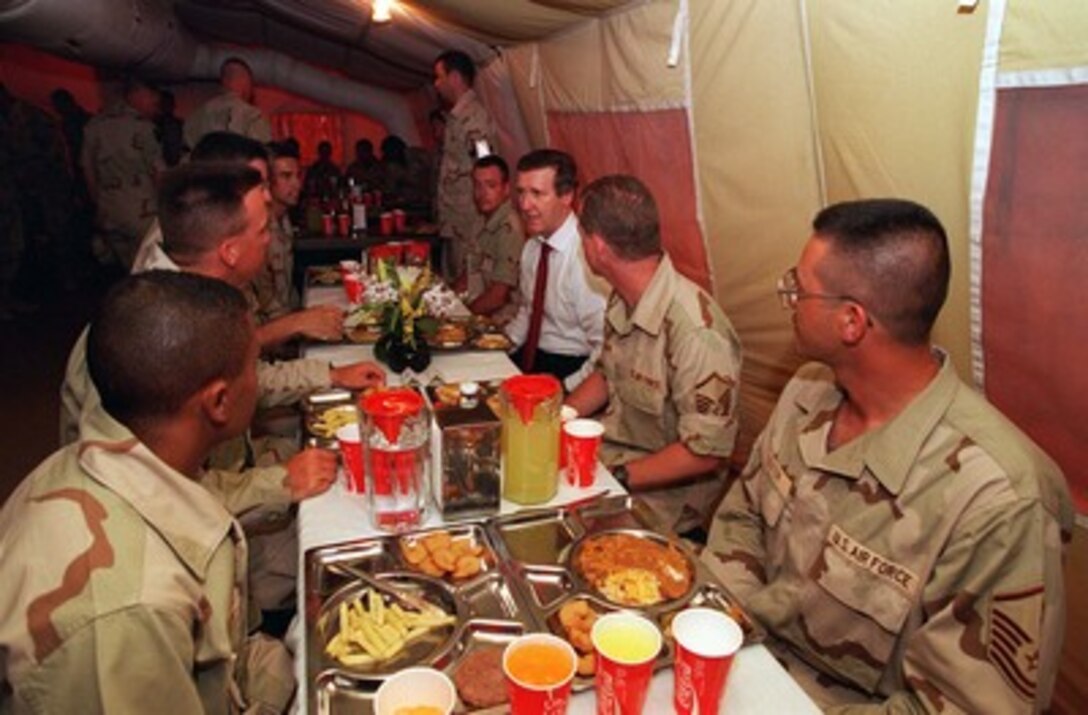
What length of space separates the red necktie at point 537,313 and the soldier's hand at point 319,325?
0.97m

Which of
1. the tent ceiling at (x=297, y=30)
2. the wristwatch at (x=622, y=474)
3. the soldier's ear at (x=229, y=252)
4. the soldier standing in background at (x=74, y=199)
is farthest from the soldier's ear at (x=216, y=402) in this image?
the soldier standing in background at (x=74, y=199)

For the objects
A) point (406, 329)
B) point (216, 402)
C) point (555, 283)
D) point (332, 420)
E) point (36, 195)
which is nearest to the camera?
point (216, 402)

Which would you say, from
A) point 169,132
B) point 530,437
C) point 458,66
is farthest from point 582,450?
point 169,132

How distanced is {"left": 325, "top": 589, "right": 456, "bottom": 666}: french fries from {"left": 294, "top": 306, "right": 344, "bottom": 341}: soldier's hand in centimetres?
166

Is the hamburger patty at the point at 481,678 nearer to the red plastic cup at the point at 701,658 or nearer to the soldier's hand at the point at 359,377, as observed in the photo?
the red plastic cup at the point at 701,658

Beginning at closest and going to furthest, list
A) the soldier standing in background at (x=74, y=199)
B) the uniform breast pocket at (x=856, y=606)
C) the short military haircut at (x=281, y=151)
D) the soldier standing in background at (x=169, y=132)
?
the uniform breast pocket at (x=856, y=606), the short military haircut at (x=281, y=151), the soldier standing in background at (x=74, y=199), the soldier standing in background at (x=169, y=132)

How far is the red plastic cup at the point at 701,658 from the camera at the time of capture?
1.05 meters

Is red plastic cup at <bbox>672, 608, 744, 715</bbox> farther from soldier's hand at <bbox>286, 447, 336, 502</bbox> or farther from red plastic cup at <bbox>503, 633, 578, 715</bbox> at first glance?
→ soldier's hand at <bbox>286, 447, 336, 502</bbox>

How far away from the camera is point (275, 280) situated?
4016mm

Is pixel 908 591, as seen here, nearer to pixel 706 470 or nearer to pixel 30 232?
pixel 706 470

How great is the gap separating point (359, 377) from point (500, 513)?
0.95 meters

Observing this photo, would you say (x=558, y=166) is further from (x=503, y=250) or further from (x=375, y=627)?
(x=375, y=627)

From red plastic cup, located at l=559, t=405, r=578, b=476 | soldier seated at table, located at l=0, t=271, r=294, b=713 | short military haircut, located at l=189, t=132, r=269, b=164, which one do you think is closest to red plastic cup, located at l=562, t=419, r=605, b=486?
red plastic cup, located at l=559, t=405, r=578, b=476

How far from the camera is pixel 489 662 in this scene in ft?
3.95
